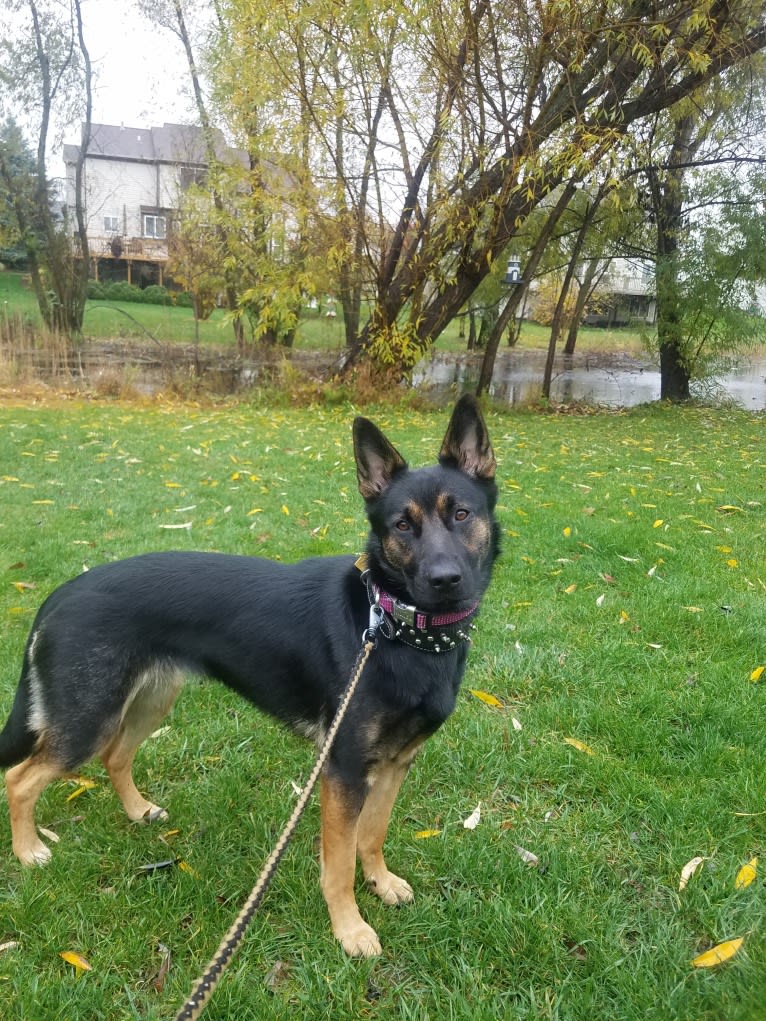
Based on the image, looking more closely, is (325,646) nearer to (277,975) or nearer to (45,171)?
(277,975)

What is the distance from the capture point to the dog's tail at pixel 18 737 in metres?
2.57

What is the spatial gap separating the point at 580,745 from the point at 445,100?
13.3m

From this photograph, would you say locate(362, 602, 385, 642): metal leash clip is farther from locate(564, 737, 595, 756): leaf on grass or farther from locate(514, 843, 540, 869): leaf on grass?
locate(564, 737, 595, 756): leaf on grass

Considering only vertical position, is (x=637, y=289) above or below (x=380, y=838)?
above

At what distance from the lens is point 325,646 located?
254 centimetres

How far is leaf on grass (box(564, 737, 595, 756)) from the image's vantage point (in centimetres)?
322

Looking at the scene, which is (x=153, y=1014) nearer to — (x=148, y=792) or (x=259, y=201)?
(x=148, y=792)

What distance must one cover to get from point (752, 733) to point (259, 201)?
14.8 meters

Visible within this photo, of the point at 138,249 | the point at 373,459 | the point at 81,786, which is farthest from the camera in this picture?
the point at 138,249

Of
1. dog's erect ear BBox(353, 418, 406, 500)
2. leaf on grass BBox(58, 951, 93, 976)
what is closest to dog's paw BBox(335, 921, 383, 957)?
leaf on grass BBox(58, 951, 93, 976)

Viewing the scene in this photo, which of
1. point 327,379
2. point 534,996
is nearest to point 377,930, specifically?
point 534,996

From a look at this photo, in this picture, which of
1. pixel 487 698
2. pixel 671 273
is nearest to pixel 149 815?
pixel 487 698

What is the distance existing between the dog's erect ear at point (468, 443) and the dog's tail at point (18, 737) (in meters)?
2.00

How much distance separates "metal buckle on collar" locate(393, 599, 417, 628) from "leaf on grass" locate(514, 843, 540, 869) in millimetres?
1140
